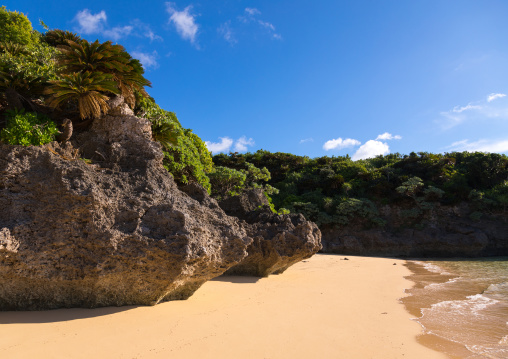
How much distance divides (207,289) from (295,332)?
292cm

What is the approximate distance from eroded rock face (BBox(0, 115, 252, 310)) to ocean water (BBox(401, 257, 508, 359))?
3.91 meters

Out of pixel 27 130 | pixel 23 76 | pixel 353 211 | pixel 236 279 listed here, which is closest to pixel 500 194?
pixel 353 211

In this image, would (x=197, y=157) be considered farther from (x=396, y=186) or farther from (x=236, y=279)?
(x=396, y=186)

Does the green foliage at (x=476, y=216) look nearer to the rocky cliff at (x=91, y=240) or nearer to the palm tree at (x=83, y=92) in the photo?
the rocky cliff at (x=91, y=240)

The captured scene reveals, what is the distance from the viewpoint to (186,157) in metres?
11.3

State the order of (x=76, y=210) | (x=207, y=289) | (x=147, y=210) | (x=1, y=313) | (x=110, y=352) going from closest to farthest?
(x=110, y=352) → (x=1, y=313) → (x=76, y=210) → (x=147, y=210) → (x=207, y=289)

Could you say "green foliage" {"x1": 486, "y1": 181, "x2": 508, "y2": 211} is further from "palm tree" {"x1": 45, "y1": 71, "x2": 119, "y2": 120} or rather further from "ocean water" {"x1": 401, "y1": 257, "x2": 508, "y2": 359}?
"palm tree" {"x1": 45, "y1": 71, "x2": 119, "y2": 120}

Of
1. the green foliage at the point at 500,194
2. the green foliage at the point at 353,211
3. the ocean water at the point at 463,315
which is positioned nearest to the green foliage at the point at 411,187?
the green foliage at the point at 353,211

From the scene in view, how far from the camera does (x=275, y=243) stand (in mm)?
8531

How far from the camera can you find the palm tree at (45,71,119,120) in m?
6.90

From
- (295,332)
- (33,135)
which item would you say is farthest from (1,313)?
(295,332)

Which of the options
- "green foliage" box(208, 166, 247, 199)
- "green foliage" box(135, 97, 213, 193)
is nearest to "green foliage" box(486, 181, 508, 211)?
"green foliage" box(208, 166, 247, 199)

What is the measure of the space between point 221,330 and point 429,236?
24.9 meters

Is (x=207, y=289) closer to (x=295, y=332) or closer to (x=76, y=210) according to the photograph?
(x=295, y=332)
